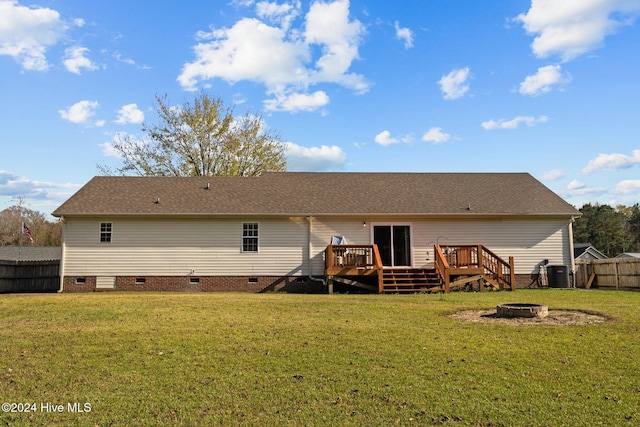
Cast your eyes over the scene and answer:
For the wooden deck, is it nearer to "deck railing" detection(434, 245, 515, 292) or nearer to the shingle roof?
"deck railing" detection(434, 245, 515, 292)

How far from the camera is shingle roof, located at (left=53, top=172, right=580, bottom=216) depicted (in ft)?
59.8

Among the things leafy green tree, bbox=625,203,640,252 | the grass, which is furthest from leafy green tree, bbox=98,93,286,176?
leafy green tree, bbox=625,203,640,252

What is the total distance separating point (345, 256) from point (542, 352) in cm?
1094

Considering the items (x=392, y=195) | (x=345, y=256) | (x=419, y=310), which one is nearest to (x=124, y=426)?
(x=419, y=310)

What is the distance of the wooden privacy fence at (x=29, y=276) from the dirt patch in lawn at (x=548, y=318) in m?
16.6

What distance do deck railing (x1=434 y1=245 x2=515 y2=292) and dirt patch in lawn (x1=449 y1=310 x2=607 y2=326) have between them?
20.5 ft

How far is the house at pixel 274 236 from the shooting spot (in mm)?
17922

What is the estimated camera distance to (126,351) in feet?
21.3

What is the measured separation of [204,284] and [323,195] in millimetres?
6208

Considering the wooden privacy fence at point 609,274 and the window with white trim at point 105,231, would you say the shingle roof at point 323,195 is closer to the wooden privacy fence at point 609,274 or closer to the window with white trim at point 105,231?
the window with white trim at point 105,231

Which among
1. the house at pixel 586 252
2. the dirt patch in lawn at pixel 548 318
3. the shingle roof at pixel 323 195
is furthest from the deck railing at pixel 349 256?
the house at pixel 586 252

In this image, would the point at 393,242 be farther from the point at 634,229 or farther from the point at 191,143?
the point at 634,229

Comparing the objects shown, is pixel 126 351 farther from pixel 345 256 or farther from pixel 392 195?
pixel 392 195

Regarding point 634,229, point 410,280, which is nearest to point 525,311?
point 410,280
